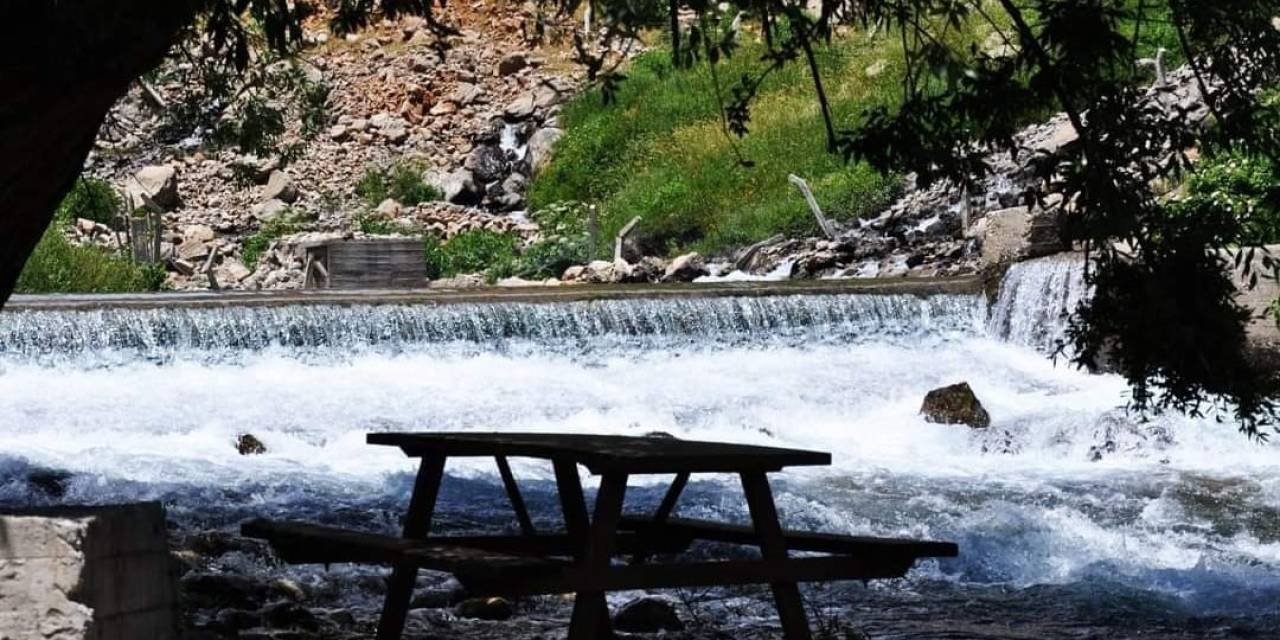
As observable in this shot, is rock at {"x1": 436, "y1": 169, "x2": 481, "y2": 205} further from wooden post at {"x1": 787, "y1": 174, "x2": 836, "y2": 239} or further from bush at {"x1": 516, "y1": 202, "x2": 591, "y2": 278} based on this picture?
wooden post at {"x1": 787, "y1": 174, "x2": 836, "y2": 239}

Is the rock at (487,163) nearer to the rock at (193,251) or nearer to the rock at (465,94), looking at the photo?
the rock at (465,94)

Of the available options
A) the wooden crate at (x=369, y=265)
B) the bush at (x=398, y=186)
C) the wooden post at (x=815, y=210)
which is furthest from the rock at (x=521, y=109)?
the wooden crate at (x=369, y=265)

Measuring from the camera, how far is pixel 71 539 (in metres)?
4.14

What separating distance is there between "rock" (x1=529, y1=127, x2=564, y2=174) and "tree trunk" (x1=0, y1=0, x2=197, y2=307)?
2248cm

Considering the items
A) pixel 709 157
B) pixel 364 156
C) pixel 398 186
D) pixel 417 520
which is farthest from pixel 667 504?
pixel 364 156

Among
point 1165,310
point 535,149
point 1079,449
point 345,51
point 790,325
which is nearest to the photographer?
point 1165,310

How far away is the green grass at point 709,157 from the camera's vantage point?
22.9 metres

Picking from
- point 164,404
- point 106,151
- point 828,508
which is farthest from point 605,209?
point 828,508

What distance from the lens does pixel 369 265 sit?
19828 millimetres

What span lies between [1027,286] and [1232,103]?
10.5 metres

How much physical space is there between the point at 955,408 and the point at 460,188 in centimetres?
1413

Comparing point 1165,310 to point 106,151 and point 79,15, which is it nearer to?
point 79,15

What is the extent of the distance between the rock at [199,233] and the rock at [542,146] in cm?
436

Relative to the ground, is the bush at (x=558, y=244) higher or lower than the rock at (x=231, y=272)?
higher
